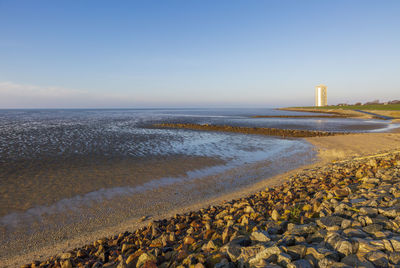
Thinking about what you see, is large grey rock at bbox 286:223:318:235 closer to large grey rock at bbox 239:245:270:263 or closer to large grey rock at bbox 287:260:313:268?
large grey rock at bbox 239:245:270:263

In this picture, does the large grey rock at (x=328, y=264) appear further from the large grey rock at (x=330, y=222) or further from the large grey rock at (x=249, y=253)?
the large grey rock at (x=330, y=222)

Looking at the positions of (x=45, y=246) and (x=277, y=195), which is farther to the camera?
(x=277, y=195)

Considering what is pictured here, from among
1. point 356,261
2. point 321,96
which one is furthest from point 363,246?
point 321,96

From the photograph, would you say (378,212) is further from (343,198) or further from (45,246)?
(45,246)

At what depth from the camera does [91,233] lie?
21.8ft

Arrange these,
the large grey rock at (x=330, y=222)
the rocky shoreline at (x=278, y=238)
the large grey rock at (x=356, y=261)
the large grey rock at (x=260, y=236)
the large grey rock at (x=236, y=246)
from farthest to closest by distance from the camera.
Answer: the large grey rock at (x=330, y=222)
the large grey rock at (x=260, y=236)
the large grey rock at (x=236, y=246)
the rocky shoreline at (x=278, y=238)
the large grey rock at (x=356, y=261)

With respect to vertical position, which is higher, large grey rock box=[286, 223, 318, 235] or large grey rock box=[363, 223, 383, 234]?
→ large grey rock box=[363, 223, 383, 234]

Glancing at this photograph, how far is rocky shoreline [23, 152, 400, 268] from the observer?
3102mm

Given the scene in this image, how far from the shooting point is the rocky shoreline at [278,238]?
3.10m

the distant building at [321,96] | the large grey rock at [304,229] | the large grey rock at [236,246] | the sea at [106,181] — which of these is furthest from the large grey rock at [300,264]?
the distant building at [321,96]

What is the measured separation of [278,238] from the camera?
4.07 m

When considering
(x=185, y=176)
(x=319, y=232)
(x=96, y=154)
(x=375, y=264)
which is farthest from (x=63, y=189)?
(x=375, y=264)

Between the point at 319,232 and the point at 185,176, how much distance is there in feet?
29.1

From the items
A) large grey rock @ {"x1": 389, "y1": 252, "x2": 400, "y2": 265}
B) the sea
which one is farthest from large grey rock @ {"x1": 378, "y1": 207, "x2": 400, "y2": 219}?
the sea
